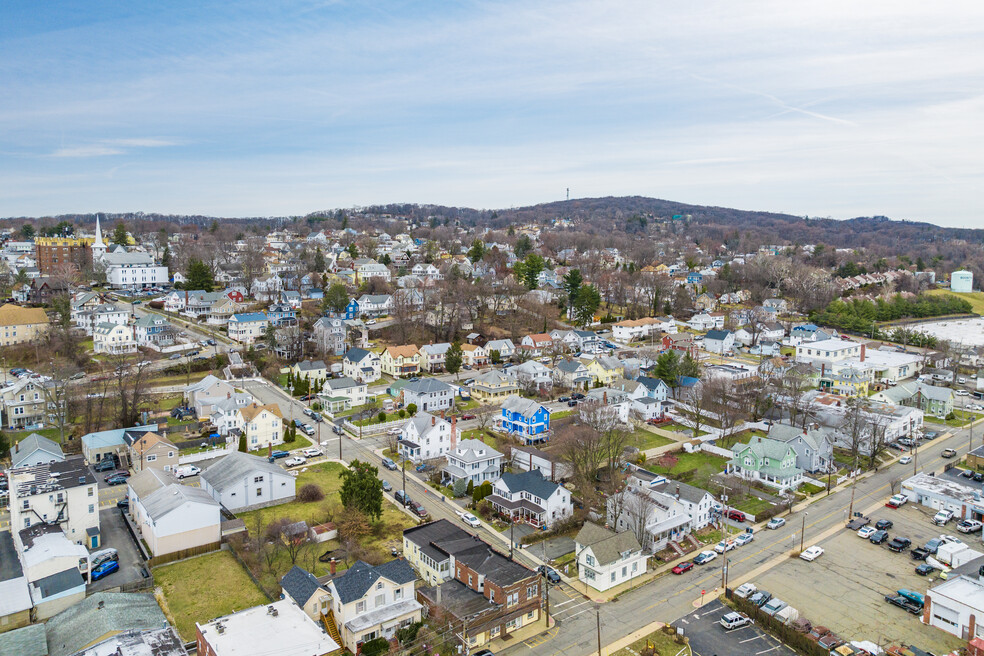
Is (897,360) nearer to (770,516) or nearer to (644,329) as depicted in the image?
(644,329)

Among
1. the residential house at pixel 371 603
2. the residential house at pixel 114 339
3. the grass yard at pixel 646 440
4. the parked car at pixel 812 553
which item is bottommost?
the parked car at pixel 812 553

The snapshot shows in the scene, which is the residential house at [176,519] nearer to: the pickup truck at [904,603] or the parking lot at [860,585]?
the parking lot at [860,585]

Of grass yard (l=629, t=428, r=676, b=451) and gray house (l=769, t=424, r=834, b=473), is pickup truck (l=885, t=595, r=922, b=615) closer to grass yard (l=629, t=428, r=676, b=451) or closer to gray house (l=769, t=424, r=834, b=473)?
gray house (l=769, t=424, r=834, b=473)

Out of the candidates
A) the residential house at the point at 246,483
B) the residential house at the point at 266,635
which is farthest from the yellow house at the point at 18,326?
the residential house at the point at 266,635

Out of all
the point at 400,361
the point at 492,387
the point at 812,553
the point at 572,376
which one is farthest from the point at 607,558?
the point at 400,361

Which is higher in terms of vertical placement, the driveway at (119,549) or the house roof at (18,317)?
the house roof at (18,317)

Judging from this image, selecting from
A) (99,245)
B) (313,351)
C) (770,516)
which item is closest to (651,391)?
(770,516)

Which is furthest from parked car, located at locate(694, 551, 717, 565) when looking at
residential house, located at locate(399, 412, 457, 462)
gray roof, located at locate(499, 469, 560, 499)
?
residential house, located at locate(399, 412, 457, 462)
